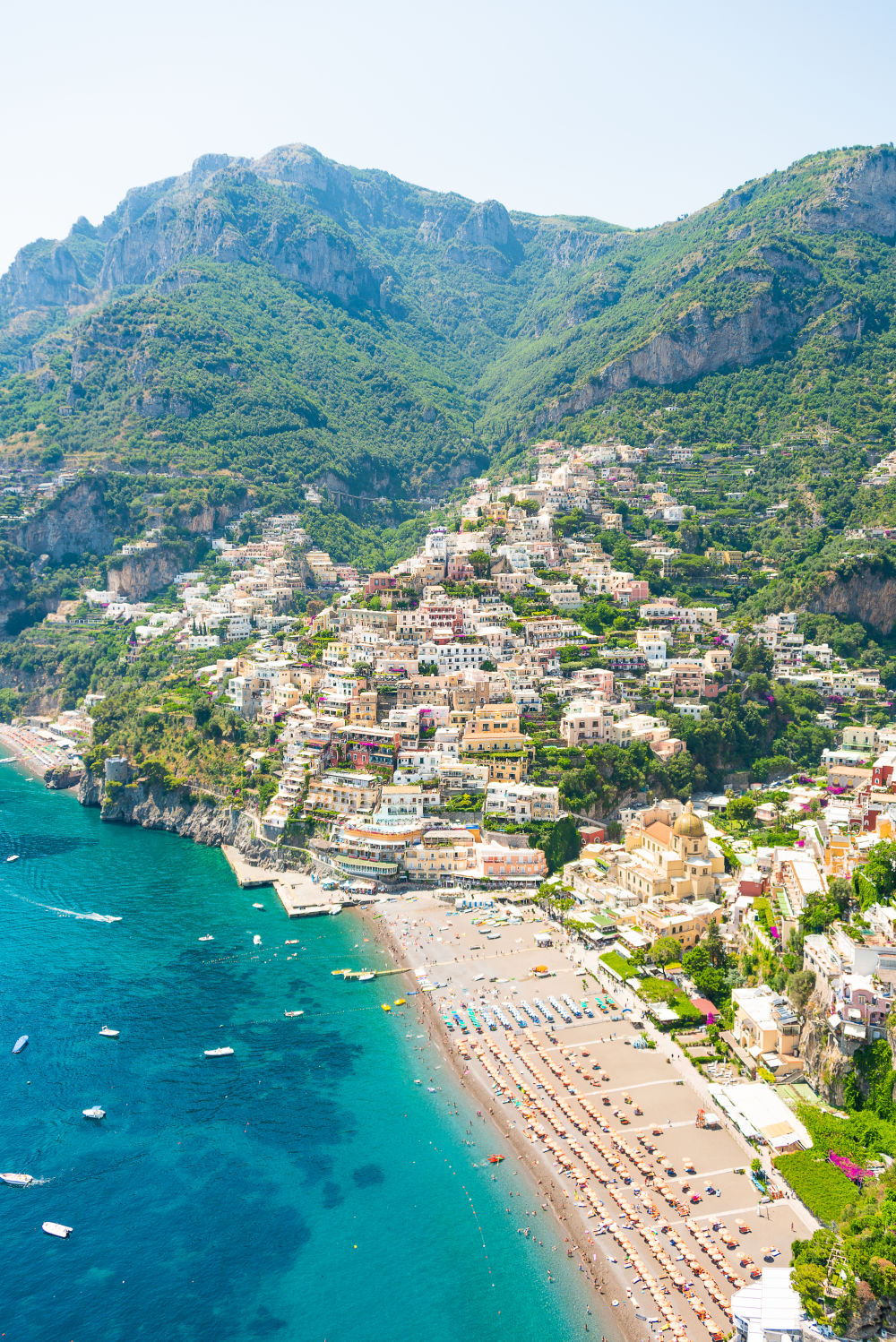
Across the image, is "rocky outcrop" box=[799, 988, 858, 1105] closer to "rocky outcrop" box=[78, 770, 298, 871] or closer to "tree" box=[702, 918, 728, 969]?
"tree" box=[702, 918, 728, 969]

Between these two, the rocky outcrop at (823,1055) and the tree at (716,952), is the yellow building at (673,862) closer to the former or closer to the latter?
the tree at (716,952)

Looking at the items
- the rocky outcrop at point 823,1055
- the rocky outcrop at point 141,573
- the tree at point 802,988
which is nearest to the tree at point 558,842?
the tree at point 802,988

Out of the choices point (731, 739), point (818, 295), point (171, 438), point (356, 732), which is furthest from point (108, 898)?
point (818, 295)

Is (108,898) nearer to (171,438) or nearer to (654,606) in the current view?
(654,606)

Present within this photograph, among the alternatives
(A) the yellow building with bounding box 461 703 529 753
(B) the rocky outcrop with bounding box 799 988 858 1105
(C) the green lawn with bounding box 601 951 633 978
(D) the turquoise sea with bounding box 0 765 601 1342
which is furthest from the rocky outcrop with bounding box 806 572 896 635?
(B) the rocky outcrop with bounding box 799 988 858 1105

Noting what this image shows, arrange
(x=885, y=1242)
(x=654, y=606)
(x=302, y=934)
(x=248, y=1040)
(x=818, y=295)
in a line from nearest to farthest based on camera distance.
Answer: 1. (x=885, y=1242)
2. (x=248, y=1040)
3. (x=302, y=934)
4. (x=654, y=606)
5. (x=818, y=295)

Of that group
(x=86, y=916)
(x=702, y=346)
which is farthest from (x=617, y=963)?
(x=702, y=346)
